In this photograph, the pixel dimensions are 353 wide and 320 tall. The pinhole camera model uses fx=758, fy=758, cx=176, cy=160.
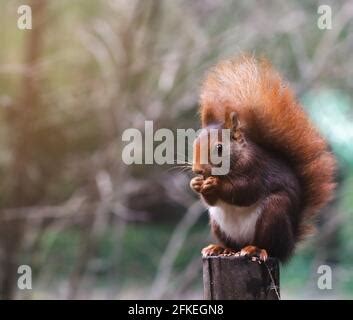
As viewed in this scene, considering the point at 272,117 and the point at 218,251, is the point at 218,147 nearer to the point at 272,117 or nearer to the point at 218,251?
the point at 272,117

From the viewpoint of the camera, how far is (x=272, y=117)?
2.56 m

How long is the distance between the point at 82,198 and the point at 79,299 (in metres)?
0.53

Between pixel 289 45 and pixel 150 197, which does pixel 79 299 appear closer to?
pixel 150 197

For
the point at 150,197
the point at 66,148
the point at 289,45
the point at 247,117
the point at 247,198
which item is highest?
the point at 289,45

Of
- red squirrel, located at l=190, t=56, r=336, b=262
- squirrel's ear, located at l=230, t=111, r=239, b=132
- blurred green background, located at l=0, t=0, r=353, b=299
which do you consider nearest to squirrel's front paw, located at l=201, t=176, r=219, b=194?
red squirrel, located at l=190, t=56, r=336, b=262

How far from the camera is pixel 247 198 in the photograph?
2.45 m

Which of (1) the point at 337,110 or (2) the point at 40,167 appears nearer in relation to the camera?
(1) the point at 337,110

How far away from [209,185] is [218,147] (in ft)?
0.41

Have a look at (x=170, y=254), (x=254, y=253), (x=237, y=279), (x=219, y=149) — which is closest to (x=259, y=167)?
(x=219, y=149)

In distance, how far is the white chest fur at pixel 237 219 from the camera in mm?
2480

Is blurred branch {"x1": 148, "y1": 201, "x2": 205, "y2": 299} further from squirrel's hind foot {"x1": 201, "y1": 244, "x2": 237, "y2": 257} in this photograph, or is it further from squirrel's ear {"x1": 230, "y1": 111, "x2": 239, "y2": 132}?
squirrel's ear {"x1": 230, "y1": 111, "x2": 239, "y2": 132}
